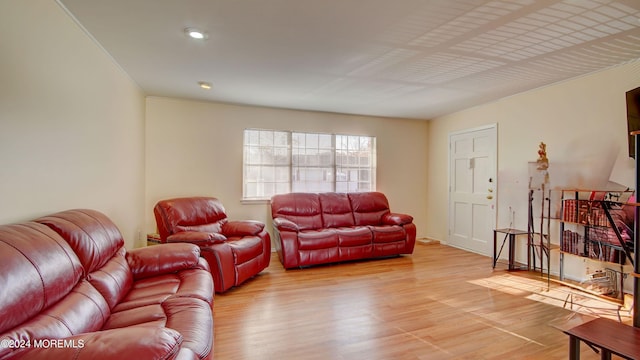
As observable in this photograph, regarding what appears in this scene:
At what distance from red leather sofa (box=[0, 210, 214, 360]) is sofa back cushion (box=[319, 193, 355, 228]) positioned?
2549mm

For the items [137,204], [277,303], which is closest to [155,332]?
[277,303]

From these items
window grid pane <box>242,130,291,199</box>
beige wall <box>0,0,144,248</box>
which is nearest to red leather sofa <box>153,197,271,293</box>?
beige wall <box>0,0,144,248</box>

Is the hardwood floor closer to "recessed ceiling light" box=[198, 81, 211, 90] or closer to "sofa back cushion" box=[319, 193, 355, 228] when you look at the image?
"sofa back cushion" box=[319, 193, 355, 228]

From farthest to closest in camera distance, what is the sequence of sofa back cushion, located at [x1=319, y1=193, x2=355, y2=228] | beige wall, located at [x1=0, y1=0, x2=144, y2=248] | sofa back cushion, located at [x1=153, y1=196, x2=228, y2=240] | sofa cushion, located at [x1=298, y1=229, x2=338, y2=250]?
sofa back cushion, located at [x1=319, y1=193, x2=355, y2=228], sofa cushion, located at [x1=298, y1=229, x2=338, y2=250], sofa back cushion, located at [x1=153, y1=196, x2=228, y2=240], beige wall, located at [x1=0, y1=0, x2=144, y2=248]

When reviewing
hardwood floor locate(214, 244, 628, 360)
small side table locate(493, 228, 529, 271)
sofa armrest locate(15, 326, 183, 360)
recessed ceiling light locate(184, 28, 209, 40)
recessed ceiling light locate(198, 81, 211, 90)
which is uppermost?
recessed ceiling light locate(198, 81, 211, 90)

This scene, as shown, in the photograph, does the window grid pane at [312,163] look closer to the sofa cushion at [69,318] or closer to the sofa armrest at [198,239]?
the sofa armrest at [198,239]

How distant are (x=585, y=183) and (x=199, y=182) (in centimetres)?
507

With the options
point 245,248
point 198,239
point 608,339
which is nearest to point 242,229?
point 245,248

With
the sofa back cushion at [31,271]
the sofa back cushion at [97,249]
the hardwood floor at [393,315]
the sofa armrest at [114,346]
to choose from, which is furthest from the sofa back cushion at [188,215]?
the sofa armrest at [114,346]

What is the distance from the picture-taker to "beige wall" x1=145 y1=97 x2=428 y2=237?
4.25 metres

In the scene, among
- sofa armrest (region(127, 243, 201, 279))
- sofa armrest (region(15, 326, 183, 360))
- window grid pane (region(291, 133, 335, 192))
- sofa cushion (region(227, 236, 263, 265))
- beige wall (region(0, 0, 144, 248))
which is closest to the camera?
sofa armrest (region(15, 326, 183, 360))

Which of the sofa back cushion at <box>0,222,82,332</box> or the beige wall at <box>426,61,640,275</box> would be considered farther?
the beige wall at <box>426,61,640,275</box>

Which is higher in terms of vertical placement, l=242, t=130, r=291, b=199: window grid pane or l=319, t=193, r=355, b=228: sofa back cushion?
l=242, t=130, r=291, b=199: window grid pane

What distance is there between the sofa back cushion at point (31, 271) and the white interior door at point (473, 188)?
5.00m
